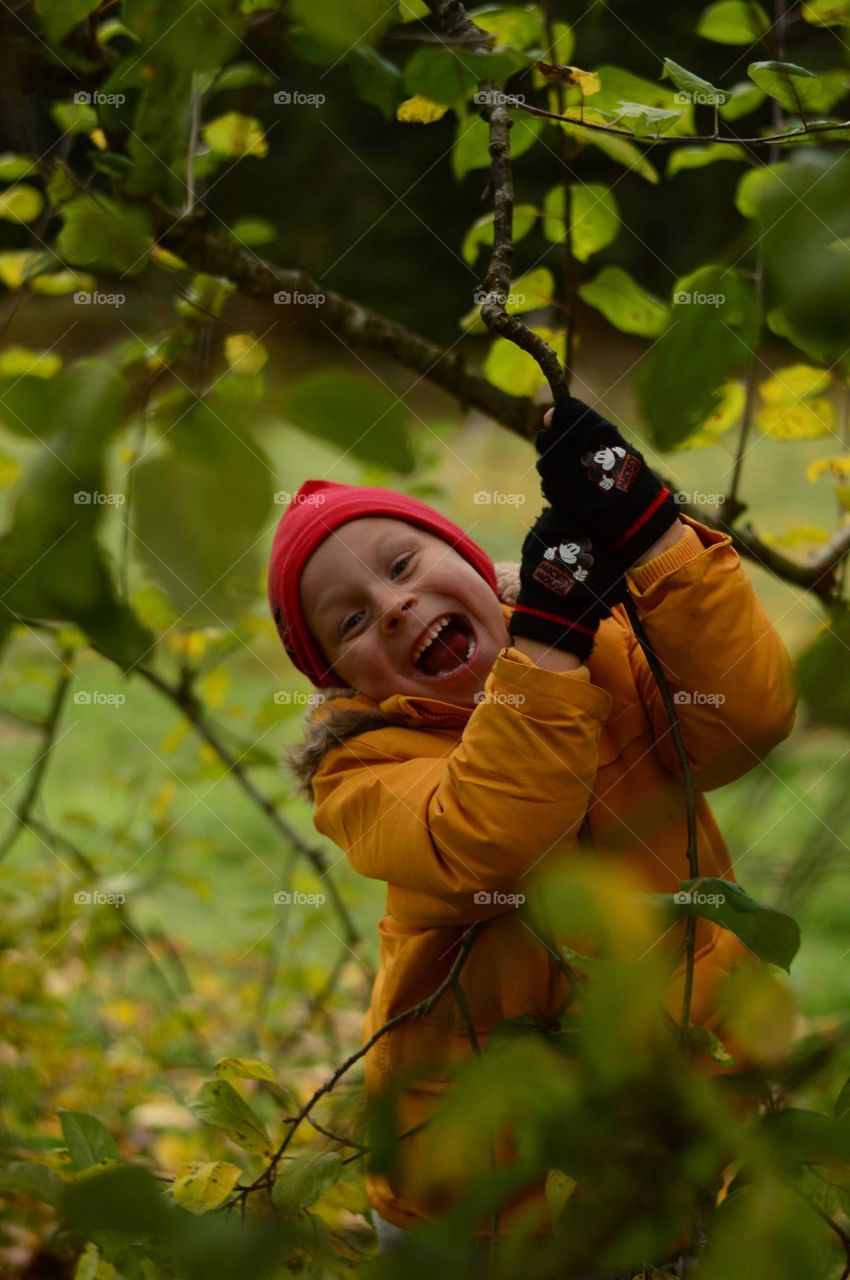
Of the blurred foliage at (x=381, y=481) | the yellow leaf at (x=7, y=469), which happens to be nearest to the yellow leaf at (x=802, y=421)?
the blurred foliage at (x=381, y=481)

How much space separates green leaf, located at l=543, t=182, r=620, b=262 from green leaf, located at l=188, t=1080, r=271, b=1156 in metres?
0.70

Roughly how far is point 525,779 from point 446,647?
211mm

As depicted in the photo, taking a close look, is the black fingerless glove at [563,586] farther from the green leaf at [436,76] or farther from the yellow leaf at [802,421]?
the yellow leaf at [802,421]

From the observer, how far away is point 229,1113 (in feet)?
2.31

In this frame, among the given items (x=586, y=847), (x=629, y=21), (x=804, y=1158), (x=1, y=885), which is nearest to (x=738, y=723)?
(x=586, y=847)

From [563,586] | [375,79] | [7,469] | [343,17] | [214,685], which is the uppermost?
[343,17]

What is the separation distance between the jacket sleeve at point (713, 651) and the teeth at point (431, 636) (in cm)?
21

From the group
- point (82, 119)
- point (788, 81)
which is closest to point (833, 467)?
point (788, 81)

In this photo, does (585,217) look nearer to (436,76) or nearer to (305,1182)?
(436,76)

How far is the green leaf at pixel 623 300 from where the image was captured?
1.04 m

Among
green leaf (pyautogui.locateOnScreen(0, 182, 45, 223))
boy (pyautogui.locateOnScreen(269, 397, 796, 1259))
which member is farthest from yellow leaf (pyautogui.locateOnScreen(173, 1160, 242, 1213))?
green leaf (pyautogui.locateOnScreen(0, 182, 45, 223))

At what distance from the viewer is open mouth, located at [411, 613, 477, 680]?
37.1 inches

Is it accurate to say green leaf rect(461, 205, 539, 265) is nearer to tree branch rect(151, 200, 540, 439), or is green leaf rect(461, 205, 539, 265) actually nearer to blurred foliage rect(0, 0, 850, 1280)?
blurred foliage rect(0, 0, 850, 1280)

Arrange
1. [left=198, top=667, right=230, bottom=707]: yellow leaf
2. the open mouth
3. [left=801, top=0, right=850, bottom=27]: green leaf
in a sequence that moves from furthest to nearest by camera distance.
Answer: [left=198, top=667, right=230, bottom=707]: yellow leaf
the open mouth
[left=801, top=0, right=850, bottom=27]: green leaf
